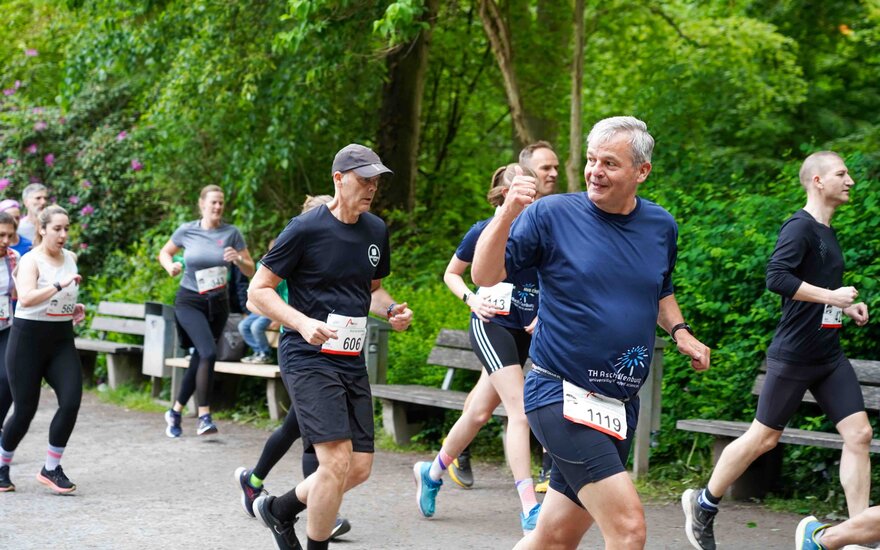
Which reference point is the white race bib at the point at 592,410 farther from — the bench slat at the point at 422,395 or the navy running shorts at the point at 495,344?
the bench slat at the point at 422,395

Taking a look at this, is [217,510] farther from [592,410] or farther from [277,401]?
[592,410]

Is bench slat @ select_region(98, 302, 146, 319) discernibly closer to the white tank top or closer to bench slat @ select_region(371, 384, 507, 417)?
bench slat @ select_region(371, 384, 507, 417)

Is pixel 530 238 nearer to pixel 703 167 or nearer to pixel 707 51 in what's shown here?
pixel 703 167

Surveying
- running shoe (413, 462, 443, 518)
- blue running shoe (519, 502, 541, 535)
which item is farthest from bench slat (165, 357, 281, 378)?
blue running shoe (519, 502, 541, 535)

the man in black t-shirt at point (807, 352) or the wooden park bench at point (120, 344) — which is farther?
the wooden park bench at point (120, 344)

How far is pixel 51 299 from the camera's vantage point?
26.5 ft

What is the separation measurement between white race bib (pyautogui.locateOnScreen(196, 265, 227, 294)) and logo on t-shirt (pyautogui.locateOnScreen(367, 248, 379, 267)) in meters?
4.87

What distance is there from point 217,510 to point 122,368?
6745 millimetres

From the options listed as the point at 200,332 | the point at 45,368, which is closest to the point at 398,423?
the point at 200,332

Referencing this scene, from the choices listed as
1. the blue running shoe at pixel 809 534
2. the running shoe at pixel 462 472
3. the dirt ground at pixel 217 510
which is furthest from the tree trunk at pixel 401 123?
the blue running shoe at pixel 809 534

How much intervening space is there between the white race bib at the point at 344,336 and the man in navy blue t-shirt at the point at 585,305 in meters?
1.68

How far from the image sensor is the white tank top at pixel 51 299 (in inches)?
317

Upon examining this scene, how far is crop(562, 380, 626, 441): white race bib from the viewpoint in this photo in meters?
4.25

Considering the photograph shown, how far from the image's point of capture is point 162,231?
16875 millimetres
